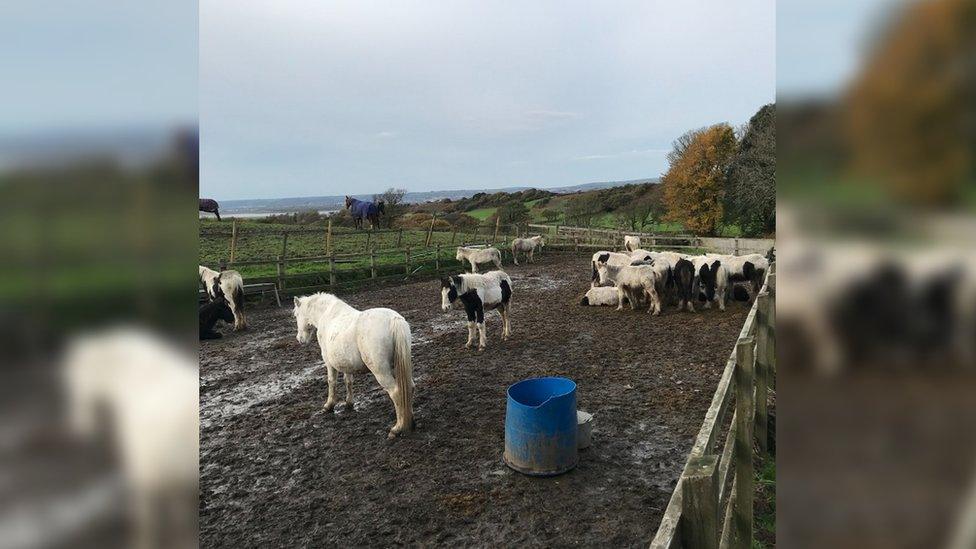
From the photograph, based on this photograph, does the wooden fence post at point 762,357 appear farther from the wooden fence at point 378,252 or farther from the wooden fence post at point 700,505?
the wooden fence at point 378,252

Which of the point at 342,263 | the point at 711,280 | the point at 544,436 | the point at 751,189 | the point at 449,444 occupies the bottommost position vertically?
the point at 449,444

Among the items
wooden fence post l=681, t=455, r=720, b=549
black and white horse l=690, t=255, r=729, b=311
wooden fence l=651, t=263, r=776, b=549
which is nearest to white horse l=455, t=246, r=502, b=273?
black and white horse l=690, t=255, r=729, b=311

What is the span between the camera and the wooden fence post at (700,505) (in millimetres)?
1625

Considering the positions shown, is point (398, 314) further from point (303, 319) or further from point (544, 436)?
point (544, 436)

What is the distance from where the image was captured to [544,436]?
400cm

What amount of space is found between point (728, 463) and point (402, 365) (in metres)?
2.99

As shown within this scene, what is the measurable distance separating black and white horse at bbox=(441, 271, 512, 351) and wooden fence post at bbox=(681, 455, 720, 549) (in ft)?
19.9

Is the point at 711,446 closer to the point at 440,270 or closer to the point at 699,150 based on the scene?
the point at 440,270

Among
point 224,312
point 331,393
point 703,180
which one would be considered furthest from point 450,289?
point 703,180

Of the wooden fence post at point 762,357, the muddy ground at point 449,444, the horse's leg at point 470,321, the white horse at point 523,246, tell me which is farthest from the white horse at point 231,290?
the white horse at point 523,246

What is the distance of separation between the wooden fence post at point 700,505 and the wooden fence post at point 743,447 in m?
1.26

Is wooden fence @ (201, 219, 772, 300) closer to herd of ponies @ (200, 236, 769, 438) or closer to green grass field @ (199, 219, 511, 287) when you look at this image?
green grass field @ (199, 219, 511, 287)

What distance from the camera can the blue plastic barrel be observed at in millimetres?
4000
